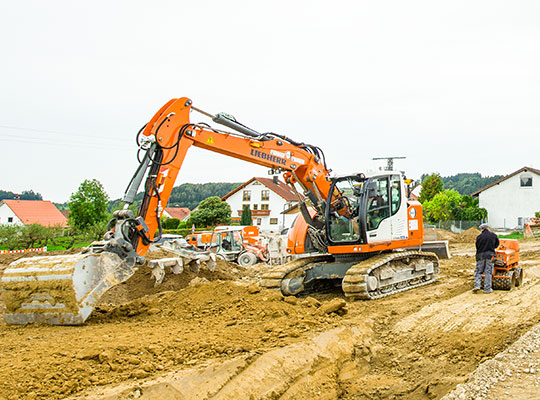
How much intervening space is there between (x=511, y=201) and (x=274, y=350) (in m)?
45.8

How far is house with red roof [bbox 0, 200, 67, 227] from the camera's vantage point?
50.1 meters

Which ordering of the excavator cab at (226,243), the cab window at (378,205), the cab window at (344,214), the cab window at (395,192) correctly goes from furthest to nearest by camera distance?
1. the excavator cab at (226,243)
2. the cab window at (395,192)
3. the cab window at (344,214)
4. the cab window at (378,205)

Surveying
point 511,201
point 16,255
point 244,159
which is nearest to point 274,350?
point 244,159

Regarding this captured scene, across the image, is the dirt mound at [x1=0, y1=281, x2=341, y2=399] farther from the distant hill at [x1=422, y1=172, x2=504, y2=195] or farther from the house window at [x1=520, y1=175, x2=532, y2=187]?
the distant hill at [x1=422, y1=172, x2=504, y2=195]

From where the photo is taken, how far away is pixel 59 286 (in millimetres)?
6527

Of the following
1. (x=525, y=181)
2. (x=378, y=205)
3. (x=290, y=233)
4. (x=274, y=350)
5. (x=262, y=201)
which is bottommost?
(x=274, y=350)

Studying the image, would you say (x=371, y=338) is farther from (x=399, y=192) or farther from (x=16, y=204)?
(x=16, y=204)

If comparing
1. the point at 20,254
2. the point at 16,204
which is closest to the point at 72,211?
the point at 20,254

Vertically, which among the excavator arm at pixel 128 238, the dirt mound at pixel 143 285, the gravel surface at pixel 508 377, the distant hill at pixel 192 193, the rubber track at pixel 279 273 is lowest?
the gravel surface at pixel 508 377

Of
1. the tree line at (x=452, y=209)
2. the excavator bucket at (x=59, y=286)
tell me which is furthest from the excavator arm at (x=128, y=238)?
the tree line at (x=452, y=209)

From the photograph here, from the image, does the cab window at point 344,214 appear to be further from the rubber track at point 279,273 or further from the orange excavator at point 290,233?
the rubber track at point 279,273

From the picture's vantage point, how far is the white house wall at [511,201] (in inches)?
1740

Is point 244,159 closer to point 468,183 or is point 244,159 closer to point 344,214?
point 344,214

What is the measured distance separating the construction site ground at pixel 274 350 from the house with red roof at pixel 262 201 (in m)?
46.2
